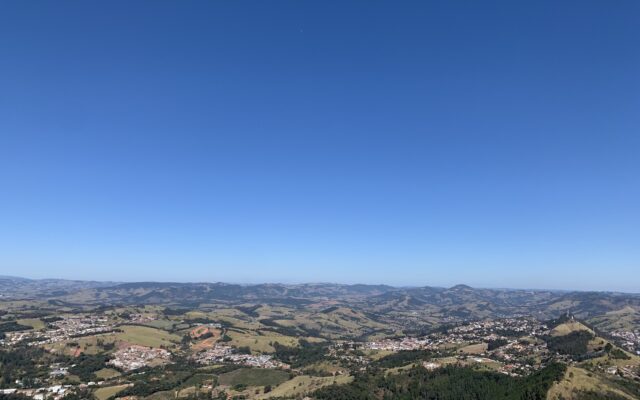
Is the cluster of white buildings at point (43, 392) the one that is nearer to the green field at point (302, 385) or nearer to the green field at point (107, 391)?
the green field at point (107, 391)

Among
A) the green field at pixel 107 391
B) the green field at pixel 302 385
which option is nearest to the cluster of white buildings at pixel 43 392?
the green field at pixel 107 391

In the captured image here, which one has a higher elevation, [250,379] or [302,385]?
[302,385]

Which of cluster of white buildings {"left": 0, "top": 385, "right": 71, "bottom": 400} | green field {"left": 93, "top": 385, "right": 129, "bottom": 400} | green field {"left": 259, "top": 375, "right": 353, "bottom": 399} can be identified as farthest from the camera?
green field {"left": 259, "top": 375, "right": 353, "bottom": 399}

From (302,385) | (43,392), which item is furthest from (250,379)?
(43,392)

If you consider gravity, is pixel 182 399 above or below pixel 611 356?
below

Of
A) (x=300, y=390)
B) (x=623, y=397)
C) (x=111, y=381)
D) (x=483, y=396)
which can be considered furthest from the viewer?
(x=111, y=381)

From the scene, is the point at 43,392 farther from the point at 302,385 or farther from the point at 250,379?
the point at 302,385

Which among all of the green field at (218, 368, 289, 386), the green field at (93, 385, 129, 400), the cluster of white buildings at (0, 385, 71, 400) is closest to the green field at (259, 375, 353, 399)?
the green field at (218, 368, 289, 386)

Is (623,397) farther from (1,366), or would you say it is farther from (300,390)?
(1,366)

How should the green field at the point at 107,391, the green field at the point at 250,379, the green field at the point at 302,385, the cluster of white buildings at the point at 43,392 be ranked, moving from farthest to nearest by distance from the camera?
the green field at the point at 250,379
the green field at the point at 302,385
the green field at the point at 107,391
the cluster of white buildings at the point at 43,392

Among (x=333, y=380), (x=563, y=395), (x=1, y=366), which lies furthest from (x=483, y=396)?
(x=1, y=366)

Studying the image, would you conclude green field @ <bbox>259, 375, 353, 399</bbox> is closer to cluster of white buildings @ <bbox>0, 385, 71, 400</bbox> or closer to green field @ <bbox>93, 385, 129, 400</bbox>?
green field @ <bbox>93, 385, 129, 400</bbox>
